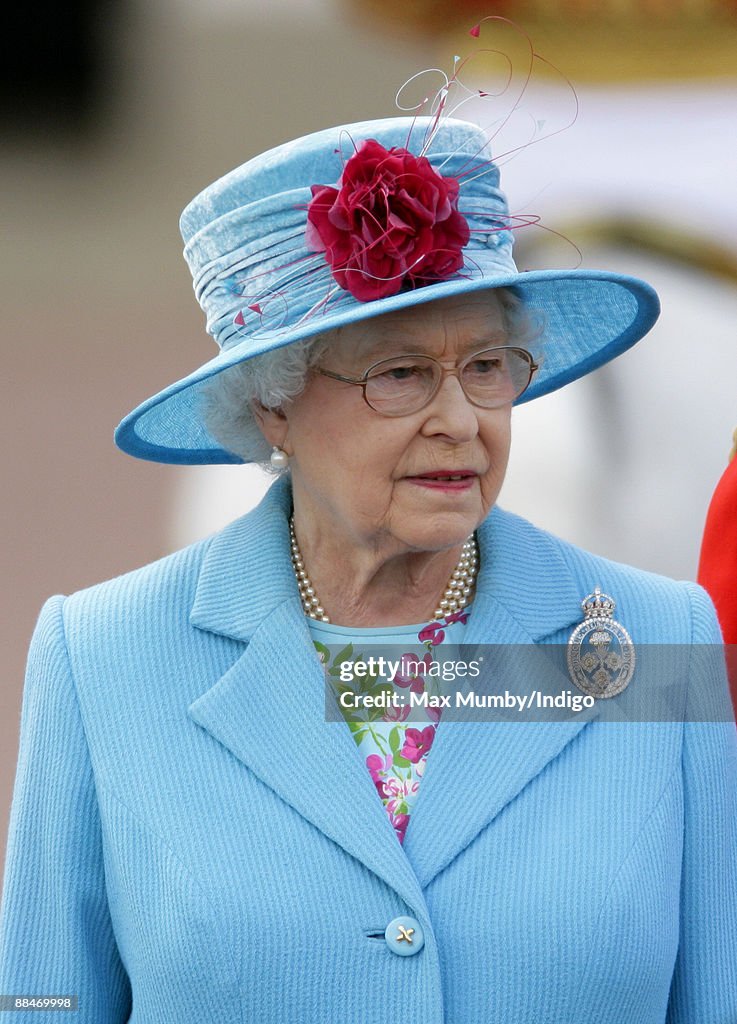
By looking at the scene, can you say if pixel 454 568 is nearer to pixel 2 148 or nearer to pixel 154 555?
pixel 154 555

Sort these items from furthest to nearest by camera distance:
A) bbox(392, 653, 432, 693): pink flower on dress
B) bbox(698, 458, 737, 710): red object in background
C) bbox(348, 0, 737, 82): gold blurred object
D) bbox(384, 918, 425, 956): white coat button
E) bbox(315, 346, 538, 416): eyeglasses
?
bbox(348, 0, 737, 82): gold blurred object < bbox(698, 458, 737, 710): red object in background < bbox(392, 653, 432, 693): pink flower on dress < bbox(315, 346, 538, 416): eyeglasses < bbox(384, 918, 425, 956): white coat button

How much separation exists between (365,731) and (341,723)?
0.15 ft

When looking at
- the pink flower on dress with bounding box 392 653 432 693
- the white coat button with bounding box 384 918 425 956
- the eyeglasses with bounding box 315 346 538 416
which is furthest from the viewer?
the pink flower on dress with bounding box 392 653 432 693

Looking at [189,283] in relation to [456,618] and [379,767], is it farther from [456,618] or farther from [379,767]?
[379,767]

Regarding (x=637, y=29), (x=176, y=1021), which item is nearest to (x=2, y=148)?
(x=637, y=29)

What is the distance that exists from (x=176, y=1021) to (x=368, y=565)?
2.23 ft

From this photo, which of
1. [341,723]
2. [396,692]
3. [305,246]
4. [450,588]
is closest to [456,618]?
[450,588]

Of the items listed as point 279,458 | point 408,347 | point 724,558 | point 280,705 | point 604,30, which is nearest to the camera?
point 408,347

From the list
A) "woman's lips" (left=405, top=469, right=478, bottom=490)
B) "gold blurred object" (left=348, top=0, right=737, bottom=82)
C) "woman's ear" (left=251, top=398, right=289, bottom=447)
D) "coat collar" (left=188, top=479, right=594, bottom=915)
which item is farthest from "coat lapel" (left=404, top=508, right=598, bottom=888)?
"gold blurred object" (left=348, top=0, right=737, bottom=82)

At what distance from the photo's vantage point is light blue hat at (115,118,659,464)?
179cm

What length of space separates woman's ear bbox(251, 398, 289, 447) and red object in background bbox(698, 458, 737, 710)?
0.74 metres

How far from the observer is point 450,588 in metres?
2.02

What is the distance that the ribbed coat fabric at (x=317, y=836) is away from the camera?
5.59ft

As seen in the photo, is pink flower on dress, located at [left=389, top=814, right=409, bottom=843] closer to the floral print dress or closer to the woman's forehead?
the floral print dress
